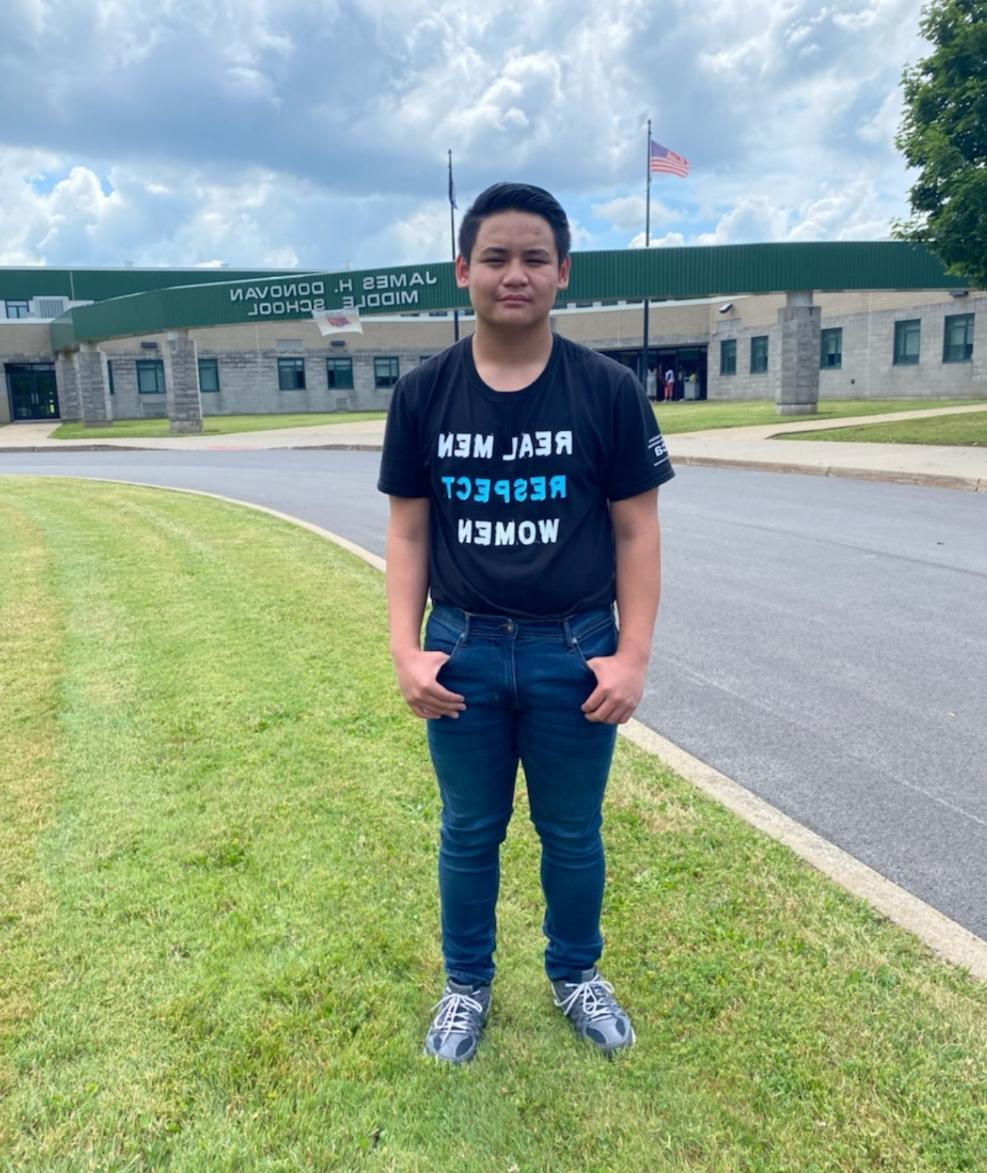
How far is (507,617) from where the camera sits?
2260 mm

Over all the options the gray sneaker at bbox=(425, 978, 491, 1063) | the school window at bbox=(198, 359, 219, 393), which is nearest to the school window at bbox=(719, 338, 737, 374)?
the school window at bbox=(198, 359, 219, 393)

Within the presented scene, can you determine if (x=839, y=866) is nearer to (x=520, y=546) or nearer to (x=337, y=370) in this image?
(x=520, y=546)

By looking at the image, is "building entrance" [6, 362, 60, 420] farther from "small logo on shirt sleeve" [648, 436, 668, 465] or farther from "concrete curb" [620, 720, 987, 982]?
"small logo on shirt sleeve" [648, 436, 668, 465]

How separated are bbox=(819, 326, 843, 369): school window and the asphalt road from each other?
30.8 meters

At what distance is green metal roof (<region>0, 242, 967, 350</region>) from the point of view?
28.5 m

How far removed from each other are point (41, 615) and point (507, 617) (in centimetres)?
553

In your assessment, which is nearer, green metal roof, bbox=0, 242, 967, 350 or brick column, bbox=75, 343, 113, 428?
green metal roof, bbox=0, 242, 967, 350

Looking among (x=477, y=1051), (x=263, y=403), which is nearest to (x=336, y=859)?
(x=477, y=1051)

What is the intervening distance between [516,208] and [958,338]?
124 feet

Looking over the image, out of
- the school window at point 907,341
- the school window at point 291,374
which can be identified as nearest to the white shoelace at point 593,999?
the school window at point 907,341

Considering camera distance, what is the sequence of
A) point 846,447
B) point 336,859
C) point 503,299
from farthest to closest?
1. point 846,447
2. point 336,859
3. point 503,299

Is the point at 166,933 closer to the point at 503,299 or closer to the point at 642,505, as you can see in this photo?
the point at 642,505

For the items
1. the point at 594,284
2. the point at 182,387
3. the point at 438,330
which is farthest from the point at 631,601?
the point at 438,330

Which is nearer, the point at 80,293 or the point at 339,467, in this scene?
the point at 339,467
